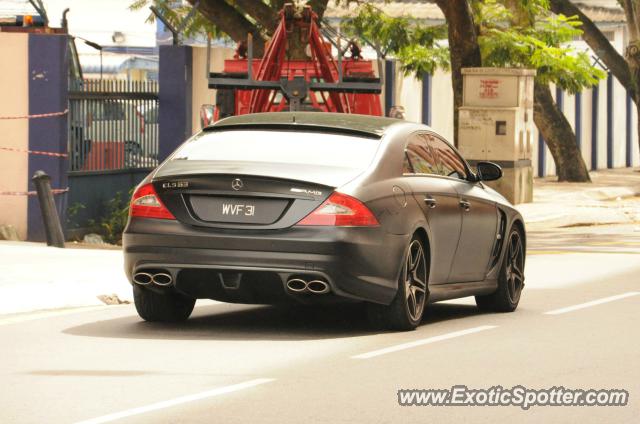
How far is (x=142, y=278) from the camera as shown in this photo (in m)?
11.5

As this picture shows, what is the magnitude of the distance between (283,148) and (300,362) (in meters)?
2.05

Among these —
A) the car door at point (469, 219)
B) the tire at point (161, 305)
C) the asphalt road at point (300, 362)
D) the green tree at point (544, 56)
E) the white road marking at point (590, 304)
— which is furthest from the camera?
the green tree at point (544, 56)

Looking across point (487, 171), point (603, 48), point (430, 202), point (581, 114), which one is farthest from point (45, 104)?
point (581, 114)

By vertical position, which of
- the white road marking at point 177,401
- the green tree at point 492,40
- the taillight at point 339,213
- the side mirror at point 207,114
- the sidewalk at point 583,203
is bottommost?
the sidewalk at point 583,203

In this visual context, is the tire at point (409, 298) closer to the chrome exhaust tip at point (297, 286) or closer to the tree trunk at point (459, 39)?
the chrome exhaust tip at point (297, 286)

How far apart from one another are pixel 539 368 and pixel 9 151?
11.6m

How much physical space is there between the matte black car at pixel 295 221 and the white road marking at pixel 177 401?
1704 mm

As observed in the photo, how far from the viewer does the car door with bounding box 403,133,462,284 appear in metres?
12.0

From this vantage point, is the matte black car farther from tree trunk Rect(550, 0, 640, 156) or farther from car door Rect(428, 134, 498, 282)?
tree trunk Rect(550, 0, 640, 156)

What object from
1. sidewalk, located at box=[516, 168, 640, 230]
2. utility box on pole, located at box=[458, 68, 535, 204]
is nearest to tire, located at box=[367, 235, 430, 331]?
sidewalk, located at box=[516, 168, 640, 230]

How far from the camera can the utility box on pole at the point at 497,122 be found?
2922cm

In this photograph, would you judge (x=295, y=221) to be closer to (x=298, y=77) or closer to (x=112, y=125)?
(x=112, y=125)

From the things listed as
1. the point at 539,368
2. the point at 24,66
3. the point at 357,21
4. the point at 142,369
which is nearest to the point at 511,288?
the point at 539,368

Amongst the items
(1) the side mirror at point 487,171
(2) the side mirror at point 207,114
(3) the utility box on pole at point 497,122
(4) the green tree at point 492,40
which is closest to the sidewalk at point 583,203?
(3) the utility box on pole at point 497,122
